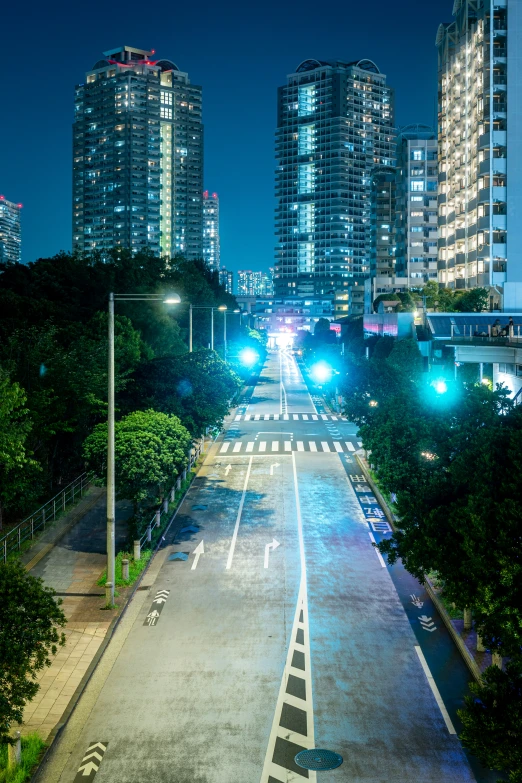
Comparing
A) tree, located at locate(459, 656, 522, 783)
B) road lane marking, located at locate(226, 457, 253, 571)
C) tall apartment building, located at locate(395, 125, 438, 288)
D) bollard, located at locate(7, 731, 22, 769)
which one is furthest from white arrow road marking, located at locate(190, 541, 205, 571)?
tall apartment building, located at locate(395, 125, 438, 288)

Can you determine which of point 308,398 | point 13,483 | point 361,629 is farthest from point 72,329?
point 308,398

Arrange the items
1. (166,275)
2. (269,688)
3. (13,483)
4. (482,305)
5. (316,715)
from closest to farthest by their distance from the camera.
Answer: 1. (316,715)
2. (269,688)
3. (13,483)
4. (482,305)
5. (166,275)

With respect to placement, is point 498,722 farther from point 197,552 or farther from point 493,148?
point 493,148

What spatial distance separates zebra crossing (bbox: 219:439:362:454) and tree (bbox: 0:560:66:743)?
124 feet

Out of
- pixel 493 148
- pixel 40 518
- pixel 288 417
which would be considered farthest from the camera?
pixel 493 148

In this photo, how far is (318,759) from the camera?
14570 millimetres

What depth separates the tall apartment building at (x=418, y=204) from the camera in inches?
5979

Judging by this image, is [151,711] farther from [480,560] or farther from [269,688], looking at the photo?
[480,560]

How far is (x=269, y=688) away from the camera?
17.6 m

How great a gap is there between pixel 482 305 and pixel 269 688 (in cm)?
7092

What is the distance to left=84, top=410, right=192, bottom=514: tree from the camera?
91.4 ft

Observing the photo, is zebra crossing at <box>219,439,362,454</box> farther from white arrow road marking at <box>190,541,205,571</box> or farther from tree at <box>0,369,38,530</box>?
tree at <box>0,369,38,530</box>

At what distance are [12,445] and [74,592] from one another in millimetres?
5091

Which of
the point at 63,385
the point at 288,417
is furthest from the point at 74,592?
the point at 288,417
